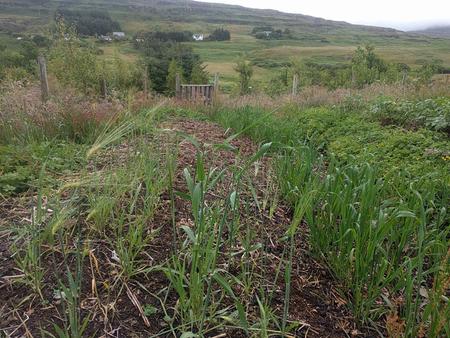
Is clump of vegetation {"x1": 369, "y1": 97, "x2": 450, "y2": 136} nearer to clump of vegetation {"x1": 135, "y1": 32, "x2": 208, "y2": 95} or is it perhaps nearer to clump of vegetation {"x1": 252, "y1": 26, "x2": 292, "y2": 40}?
clump of vegetation {"x1": 135, "y1": 32, "x2": 208, "y2": 95}

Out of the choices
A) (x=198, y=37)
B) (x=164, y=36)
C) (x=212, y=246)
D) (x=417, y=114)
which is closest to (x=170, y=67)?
(x=417, y=114)

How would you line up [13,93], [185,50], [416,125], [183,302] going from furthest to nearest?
1. [185,50]
2. [416,125]
3. [13,93]
4. [183,302]

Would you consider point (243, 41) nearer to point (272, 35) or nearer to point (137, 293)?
point (272, 35)

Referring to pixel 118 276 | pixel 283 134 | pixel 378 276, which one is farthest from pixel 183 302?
pixel 283 134

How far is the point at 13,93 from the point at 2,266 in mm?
4226

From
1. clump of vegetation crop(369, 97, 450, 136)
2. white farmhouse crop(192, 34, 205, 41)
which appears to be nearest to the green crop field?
clump of vegetation crop(369, 97, 450, 136)

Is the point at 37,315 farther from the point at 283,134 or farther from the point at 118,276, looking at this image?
the point at 283,134

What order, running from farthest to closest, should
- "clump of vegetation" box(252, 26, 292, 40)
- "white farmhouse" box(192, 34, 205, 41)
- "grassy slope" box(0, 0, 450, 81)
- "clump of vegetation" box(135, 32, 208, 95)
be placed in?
"clump of vegetation" box(252, 26, 292, 40) → "white farmhouse" box(192, 34, 205, 41) → "grassy slope" box(0, 0, 450, 81) → "clump of vegetation" box(135, 32, 208, 95)

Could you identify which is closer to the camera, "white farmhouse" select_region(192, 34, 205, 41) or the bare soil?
the bare soil

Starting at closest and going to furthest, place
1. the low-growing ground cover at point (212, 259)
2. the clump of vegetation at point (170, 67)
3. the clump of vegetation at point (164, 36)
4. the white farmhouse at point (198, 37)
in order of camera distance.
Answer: the low-growing ground cover at point (212, 259), the clump of vegetation at point (170, 67), the clump of vegetation at point (164, 36), the white farmhouse at point (198, 37)

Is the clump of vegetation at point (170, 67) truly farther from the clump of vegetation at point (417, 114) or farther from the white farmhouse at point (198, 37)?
the white farmhouse at point (198, 37)

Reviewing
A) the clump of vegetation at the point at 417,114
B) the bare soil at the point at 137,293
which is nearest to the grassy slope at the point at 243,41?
the clump of vegetation at the point at 417,114

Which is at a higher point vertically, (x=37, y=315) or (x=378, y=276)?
(x=378, y=276)

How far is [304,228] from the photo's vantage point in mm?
2322
